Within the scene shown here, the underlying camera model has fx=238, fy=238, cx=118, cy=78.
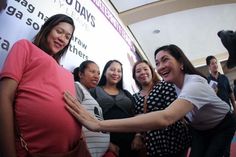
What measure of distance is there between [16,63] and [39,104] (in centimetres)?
19

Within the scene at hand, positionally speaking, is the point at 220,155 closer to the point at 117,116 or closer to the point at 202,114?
the point at 202,114

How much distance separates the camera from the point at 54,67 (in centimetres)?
106

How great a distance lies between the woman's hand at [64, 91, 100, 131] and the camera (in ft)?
3.31

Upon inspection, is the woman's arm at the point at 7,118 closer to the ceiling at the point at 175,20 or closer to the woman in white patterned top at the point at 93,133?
the woman in white patterned top at the point at 93,133

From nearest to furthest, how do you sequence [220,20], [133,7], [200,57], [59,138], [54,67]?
[59,138], [54,67], [133,7], [220,20], [200,57]

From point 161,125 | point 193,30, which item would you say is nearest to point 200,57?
point 193,30

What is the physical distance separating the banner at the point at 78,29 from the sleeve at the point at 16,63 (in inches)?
8.5

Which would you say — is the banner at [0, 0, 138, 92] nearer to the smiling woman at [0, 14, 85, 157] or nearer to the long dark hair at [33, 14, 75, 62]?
the long dark hair at [33, 14, 75, 62]

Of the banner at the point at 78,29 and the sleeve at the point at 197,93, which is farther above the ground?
the banner at the point at 78,29

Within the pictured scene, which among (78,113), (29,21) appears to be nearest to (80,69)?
(29,21)

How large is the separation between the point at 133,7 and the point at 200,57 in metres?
3.99

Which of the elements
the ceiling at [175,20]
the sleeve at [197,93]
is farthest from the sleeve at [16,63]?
the ceiling at [175,20]

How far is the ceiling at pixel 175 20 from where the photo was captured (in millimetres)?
4254

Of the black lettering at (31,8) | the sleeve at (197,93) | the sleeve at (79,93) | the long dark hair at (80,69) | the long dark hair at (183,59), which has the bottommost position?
the sleeve at (79,93)
